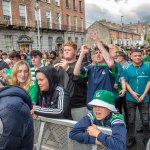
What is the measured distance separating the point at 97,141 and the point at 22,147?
113 centimetres

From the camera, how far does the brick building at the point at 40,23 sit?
28087 millimetres

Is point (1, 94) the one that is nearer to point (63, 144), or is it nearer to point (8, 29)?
point (63, 144)

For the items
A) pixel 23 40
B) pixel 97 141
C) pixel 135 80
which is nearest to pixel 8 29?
pixel 23 40

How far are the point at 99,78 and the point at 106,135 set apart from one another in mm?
1540

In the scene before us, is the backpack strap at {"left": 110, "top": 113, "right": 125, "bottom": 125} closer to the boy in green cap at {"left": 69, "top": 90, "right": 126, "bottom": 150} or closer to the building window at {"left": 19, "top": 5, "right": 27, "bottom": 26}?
the boy in green cap at {"left": 69, "top": 90, "right": 126, "bottom": 150}

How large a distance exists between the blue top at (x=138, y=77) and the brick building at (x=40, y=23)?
21.0 m

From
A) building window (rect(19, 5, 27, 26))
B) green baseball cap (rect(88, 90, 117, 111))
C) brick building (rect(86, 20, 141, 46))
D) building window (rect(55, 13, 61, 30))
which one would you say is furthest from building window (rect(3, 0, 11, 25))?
brick building (rect(86, 20, 141, 46))

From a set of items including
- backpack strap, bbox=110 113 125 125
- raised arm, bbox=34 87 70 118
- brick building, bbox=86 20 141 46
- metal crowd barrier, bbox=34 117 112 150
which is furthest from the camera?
brick building, bbox=86 20 141 46

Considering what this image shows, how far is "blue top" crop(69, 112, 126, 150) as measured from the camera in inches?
100

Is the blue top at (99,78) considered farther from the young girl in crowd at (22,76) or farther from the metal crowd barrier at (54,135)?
the metal crowd barrier at (54,135)

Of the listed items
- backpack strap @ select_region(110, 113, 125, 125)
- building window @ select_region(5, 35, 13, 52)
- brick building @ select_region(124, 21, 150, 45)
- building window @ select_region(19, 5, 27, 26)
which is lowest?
backpack strap @ select_region(110, 113, 125, 125)

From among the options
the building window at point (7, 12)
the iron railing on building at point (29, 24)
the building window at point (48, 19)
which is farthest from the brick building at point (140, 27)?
the building window at point (7, 12)

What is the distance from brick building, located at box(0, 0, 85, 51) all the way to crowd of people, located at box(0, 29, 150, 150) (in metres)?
21.1

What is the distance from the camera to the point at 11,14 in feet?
95.8
